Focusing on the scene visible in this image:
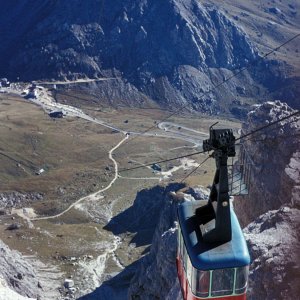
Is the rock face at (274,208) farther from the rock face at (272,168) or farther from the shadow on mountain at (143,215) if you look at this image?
the shadow on mountain at (143,215)

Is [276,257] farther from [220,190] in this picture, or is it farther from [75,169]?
[75,169]

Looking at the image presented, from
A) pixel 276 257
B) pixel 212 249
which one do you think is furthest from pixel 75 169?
pixel 212 249

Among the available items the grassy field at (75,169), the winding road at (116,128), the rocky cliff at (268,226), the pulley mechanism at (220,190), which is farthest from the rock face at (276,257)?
the winding road at (116,128)

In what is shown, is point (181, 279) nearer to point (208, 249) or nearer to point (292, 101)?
point (208, 249)

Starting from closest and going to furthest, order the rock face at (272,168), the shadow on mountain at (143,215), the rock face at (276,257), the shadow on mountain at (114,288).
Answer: the rock face at (276,257), the rock face at (272,168), the shadow on mountain at (114,288), the shadow on mountain at (143,215)

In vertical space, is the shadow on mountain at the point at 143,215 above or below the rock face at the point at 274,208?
below

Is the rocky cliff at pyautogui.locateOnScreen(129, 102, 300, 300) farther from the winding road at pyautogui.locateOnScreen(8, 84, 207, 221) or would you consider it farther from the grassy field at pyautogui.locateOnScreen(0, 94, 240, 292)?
the winding road at pyautogui.locateOnScreen(8, 84, 207, 221)
